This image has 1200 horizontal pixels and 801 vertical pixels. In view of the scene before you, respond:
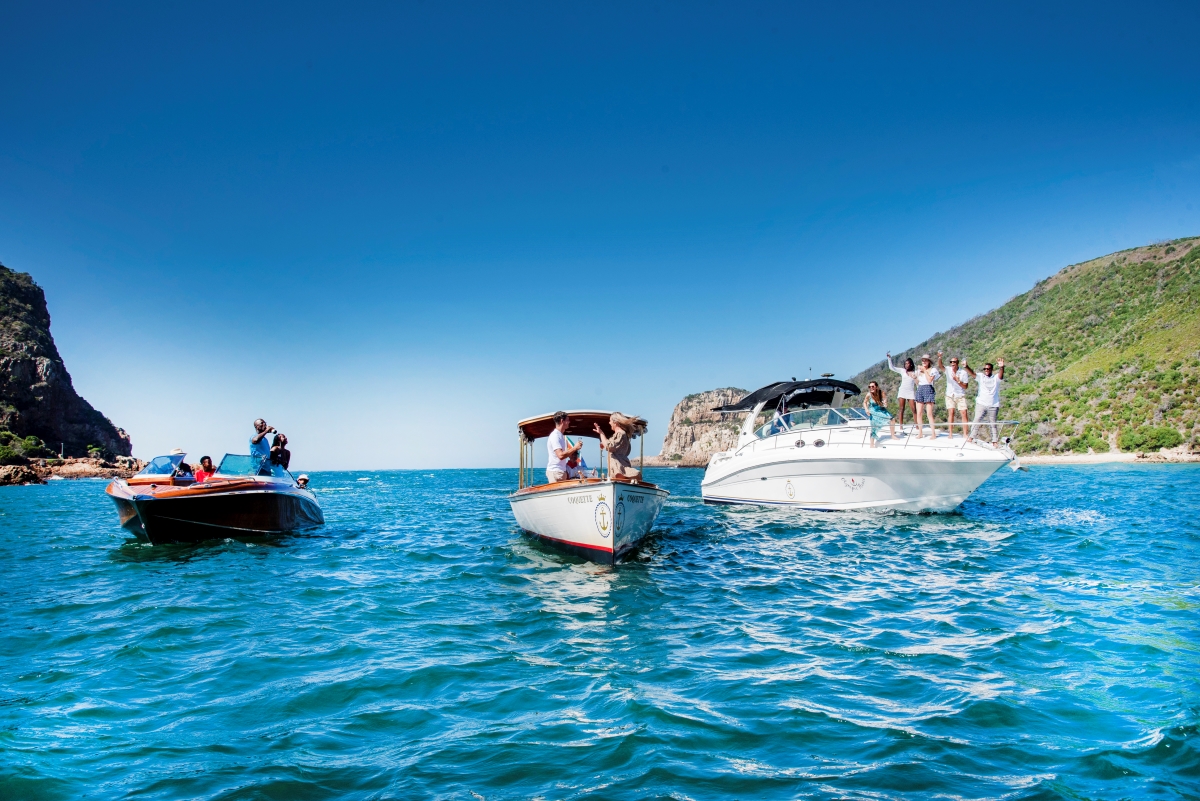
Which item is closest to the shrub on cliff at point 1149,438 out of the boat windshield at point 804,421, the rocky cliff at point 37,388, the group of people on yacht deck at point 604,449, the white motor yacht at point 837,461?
the white motor yacht at point 837,461

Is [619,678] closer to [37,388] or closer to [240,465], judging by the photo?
[240,465]

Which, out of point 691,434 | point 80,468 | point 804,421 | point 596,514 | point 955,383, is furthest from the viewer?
point 691,434

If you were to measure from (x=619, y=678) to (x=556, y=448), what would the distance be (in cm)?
910

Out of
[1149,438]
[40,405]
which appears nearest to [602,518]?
[1149,438]

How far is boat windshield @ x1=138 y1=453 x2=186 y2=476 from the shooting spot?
16.6 metres

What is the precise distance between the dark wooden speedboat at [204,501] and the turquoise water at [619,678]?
7.35 ft

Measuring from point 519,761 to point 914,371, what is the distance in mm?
17656

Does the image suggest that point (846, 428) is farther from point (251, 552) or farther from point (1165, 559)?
point (251, 552)

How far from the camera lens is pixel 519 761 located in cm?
445

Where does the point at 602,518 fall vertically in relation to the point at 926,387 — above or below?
below

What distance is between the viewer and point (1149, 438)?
182ft

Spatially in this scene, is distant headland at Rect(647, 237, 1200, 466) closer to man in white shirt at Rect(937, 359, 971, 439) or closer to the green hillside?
the green hillside

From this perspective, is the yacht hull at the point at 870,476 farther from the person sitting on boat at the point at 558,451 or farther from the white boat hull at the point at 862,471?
the person sitting on boat at the point at 558,451

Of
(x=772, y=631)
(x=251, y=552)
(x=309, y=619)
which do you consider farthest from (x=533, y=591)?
(x=251, y=552)
